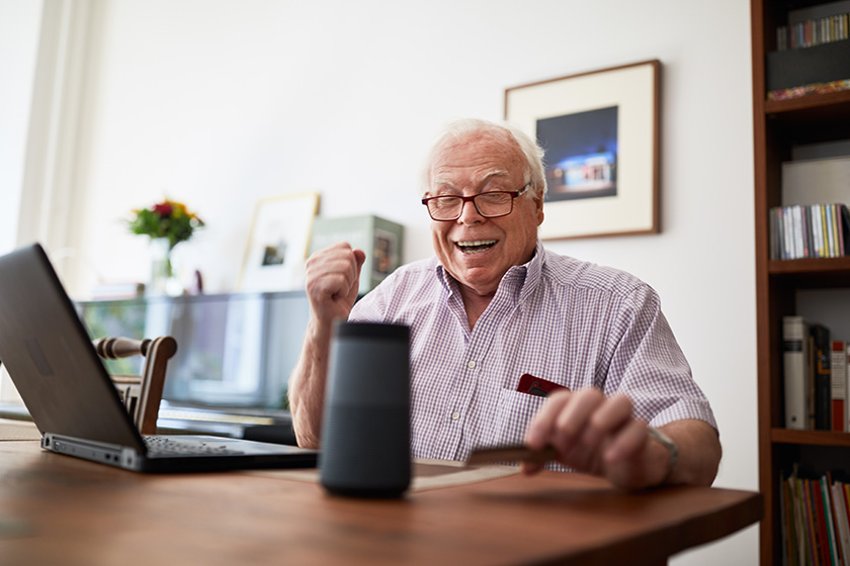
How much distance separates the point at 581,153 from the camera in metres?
2.62

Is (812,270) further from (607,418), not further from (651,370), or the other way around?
(607,418)

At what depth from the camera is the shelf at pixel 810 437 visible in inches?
71.2

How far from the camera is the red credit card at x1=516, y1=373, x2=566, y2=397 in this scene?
140 centimetres

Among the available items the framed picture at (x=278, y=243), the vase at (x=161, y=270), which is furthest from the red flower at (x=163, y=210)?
the framed picture at (x=278, y=243)

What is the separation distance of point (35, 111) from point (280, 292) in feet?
7.08

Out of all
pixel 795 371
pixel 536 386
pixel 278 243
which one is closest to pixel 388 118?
pixel 278 243

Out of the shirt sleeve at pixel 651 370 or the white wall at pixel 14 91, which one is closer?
the shirt sleeve at pixel 651 370

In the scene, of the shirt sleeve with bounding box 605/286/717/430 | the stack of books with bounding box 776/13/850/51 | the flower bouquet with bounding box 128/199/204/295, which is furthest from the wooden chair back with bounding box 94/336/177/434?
the flower bouquet with bounding box 128/199/204/295

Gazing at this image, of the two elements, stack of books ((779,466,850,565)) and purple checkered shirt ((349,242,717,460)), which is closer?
purple checkered shirt ((349,242,717,460))

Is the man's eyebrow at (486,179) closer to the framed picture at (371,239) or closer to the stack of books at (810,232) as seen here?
the stack of books at (810,232)

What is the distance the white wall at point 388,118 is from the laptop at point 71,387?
1.71 m

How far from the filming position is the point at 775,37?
2180 millimetres

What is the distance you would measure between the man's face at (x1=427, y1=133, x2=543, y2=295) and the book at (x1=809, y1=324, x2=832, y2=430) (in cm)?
91

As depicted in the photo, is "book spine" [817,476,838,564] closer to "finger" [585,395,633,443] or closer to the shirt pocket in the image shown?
the shirt pocket
